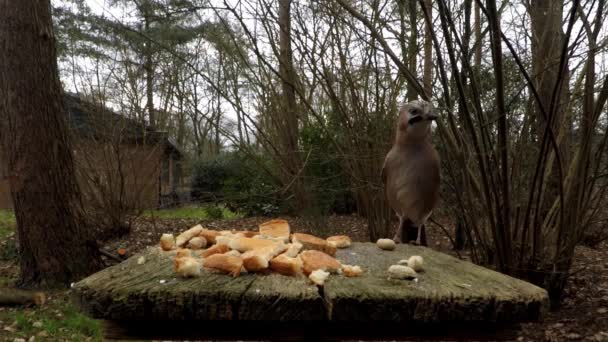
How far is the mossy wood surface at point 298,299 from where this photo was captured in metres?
1.42

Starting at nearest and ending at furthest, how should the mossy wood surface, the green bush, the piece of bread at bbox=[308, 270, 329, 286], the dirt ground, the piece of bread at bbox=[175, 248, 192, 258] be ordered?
the mossy wood surface → the piece of bread at bbox=[308, 270, 329, 286] → the piece of bread at bbox=[175, 248, 192, 258] → the dirt ground → the green bush

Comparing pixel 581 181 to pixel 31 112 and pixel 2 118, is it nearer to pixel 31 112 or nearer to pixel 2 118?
pixel 31 112

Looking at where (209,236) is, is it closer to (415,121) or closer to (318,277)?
(318,277)

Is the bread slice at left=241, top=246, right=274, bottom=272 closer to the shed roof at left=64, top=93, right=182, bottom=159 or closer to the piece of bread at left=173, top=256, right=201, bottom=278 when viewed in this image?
the piece of bread at left=173, top=256, right=201, bottom=278

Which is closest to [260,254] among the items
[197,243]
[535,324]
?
[197,243]

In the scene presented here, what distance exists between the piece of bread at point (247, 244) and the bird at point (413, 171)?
802 millimetres

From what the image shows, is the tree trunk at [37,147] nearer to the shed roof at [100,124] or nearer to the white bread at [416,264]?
the shed roof at [100,124]

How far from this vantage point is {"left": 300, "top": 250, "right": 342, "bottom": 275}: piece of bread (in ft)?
5.49

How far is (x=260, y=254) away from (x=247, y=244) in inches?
7.7

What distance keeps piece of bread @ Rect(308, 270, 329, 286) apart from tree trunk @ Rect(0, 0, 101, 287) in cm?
472

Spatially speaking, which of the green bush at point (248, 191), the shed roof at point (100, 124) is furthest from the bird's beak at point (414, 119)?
the shed roof at point (100, 124)

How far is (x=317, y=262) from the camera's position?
172 centimetres

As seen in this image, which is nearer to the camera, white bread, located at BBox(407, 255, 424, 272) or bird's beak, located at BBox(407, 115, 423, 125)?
white bread, located at BBox(407, 255, 424, 272)

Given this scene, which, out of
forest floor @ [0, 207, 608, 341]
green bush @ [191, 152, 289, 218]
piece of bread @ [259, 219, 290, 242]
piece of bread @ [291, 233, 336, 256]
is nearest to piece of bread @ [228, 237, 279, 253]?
piece of bread @ [291, 233, 336, 256]
